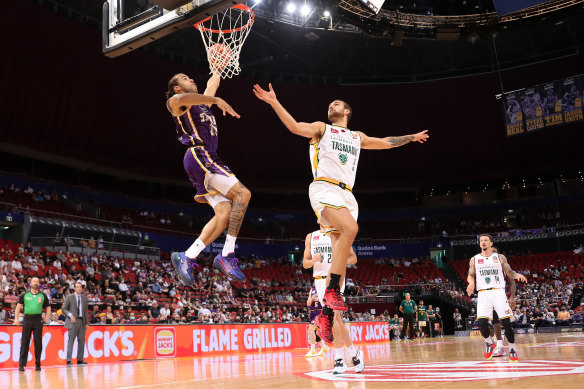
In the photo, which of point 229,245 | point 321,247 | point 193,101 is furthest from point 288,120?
point 321,247

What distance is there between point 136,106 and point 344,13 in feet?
47.1

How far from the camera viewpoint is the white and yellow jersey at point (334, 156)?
6727 mm

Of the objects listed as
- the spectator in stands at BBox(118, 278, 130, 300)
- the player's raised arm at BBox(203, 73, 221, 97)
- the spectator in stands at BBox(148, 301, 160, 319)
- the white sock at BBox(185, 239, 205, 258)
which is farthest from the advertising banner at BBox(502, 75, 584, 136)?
the white sock at BBox(185, 239, 205, 258)

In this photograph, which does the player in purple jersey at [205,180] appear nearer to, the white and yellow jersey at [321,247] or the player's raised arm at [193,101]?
the player's raised arm at [193,101]

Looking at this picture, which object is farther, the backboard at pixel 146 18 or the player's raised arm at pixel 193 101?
the backboard at pixel 146 18

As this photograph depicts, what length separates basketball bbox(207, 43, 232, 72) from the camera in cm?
827

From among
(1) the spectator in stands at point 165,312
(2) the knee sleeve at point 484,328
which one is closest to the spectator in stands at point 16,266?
(1) the spectator in stands at point 165,312

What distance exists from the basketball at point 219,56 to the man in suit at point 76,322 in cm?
697

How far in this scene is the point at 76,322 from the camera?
12.7 meters

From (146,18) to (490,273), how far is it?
25.0 ft

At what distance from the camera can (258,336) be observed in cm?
1722

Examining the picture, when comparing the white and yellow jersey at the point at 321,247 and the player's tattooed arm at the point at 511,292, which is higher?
the white and yellow jersey at the point at 321,247

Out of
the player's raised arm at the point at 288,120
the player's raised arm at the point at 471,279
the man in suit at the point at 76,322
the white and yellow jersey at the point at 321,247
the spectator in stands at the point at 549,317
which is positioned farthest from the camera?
the spectator in stands at the point at 549,317

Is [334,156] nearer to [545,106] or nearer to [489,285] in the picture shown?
[489,285]
